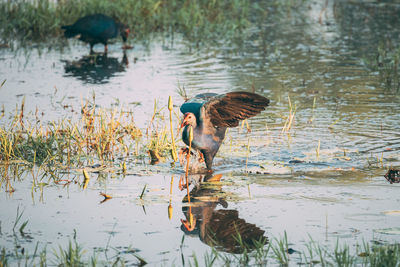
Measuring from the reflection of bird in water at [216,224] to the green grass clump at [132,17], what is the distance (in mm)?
9007

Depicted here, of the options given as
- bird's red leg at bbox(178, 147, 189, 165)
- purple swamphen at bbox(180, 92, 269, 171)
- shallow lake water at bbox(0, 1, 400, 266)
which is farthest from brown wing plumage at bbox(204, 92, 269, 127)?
shallow lake water at bbox(0, 1, 400, 266)

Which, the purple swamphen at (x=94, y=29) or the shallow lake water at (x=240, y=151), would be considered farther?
the purple swamphen at (x=94, y=29)

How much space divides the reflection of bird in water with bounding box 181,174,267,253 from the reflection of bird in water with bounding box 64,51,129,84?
595 cm

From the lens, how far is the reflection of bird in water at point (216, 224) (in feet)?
17.5

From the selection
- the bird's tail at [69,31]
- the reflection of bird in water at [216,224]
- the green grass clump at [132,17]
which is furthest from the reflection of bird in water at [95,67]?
the reflection of bird in water at [216,224]

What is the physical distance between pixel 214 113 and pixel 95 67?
21.3ft

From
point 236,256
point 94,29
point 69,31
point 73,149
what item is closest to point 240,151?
point 73,149

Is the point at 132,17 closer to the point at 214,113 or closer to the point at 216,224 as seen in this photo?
the point at 214,113

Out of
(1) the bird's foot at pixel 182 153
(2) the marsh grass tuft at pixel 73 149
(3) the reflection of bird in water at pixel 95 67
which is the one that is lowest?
(3) the reflection of bird in water at pixel 95 67

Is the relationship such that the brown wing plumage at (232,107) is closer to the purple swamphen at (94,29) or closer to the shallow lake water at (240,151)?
the shallow lake water at (240,151)

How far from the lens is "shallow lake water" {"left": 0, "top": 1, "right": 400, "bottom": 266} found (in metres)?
5.61

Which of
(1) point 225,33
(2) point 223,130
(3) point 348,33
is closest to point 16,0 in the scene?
(1) point 225,33

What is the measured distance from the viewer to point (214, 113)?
7.08m

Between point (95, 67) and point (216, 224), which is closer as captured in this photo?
point (216, 224)
